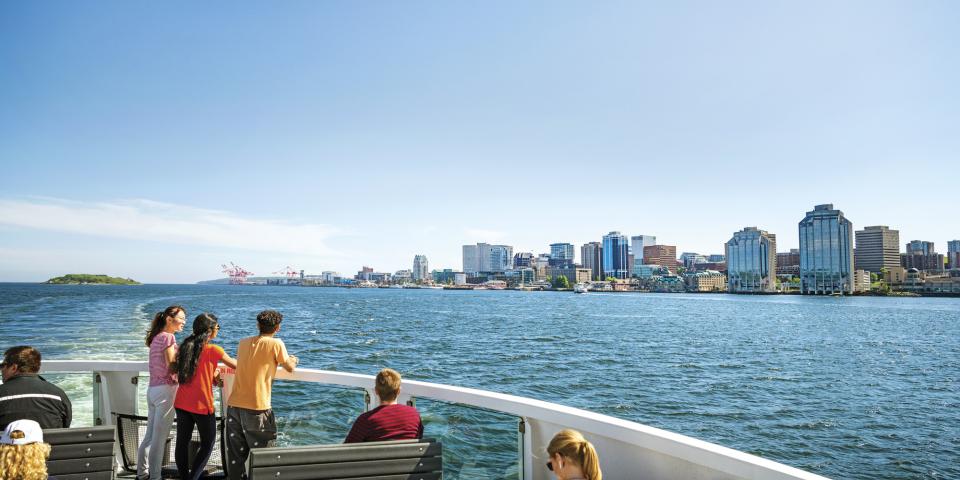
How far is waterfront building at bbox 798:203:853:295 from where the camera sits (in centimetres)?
17688

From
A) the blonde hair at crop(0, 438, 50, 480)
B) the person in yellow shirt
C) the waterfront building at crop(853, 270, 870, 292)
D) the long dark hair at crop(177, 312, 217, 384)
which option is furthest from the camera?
the waterfront building at crop(853, 270, 870, 292)

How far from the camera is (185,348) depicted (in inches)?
175

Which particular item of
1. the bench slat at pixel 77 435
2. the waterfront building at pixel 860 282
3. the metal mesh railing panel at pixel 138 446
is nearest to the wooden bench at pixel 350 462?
the bench slat at pixel 77 435

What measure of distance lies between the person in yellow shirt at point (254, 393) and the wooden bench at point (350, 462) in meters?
1.82

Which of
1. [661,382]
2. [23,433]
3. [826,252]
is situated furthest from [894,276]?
[23,433]

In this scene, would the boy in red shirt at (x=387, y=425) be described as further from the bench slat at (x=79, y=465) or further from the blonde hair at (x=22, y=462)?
the blonde hair at (x=22, y=462)

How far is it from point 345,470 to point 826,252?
215 meters

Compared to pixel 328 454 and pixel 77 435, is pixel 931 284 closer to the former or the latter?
pixel 328 454

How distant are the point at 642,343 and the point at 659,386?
1593 cm

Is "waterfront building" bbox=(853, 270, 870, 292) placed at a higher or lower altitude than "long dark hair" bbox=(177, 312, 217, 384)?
lower

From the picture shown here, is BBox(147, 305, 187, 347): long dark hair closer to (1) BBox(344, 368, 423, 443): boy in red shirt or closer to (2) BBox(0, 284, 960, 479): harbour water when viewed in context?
(2) BBox(0, 284, 960, 479): harbour water

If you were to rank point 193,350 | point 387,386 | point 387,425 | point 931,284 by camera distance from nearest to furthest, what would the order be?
point 387,425, point 387,386, point 193,350, point 931,284

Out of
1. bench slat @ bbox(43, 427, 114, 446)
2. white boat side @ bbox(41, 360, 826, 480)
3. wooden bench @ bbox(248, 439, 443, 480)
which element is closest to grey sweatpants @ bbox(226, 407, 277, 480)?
white boat side @ bbox(41, 360, 826, 480)

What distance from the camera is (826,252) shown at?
597 ft
